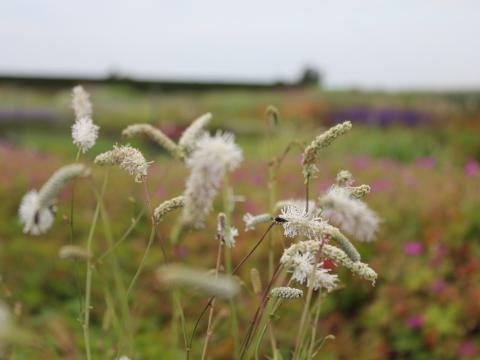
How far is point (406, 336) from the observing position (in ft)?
12.9

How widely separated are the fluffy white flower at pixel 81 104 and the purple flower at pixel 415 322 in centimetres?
298

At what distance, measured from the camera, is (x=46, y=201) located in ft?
3.28

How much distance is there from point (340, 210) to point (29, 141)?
42.6 ft

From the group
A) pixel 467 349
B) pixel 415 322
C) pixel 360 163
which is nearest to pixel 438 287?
pixel 415 322

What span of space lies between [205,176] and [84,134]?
0.42 meters

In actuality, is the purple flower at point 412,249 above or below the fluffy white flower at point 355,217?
below

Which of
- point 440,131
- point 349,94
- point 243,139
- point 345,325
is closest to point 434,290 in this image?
point 345,325

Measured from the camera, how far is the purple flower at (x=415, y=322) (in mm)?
3889

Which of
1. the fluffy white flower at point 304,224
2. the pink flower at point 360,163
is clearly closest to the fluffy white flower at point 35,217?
the fluffy white flower at point 304,224

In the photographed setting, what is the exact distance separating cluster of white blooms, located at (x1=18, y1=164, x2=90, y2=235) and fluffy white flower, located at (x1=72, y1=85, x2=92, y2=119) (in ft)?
0.89

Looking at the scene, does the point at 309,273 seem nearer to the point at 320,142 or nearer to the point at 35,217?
the point at 320,142

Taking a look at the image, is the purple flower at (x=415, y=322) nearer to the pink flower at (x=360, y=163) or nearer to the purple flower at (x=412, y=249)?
the purple flower at (x=412, y=249)

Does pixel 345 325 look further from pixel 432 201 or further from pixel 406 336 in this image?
pixel 432 201

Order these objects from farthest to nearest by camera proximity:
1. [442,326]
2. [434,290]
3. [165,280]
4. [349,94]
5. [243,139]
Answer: [349,94]
[243,139]
[434,290]
[442,326]
[165,280]
